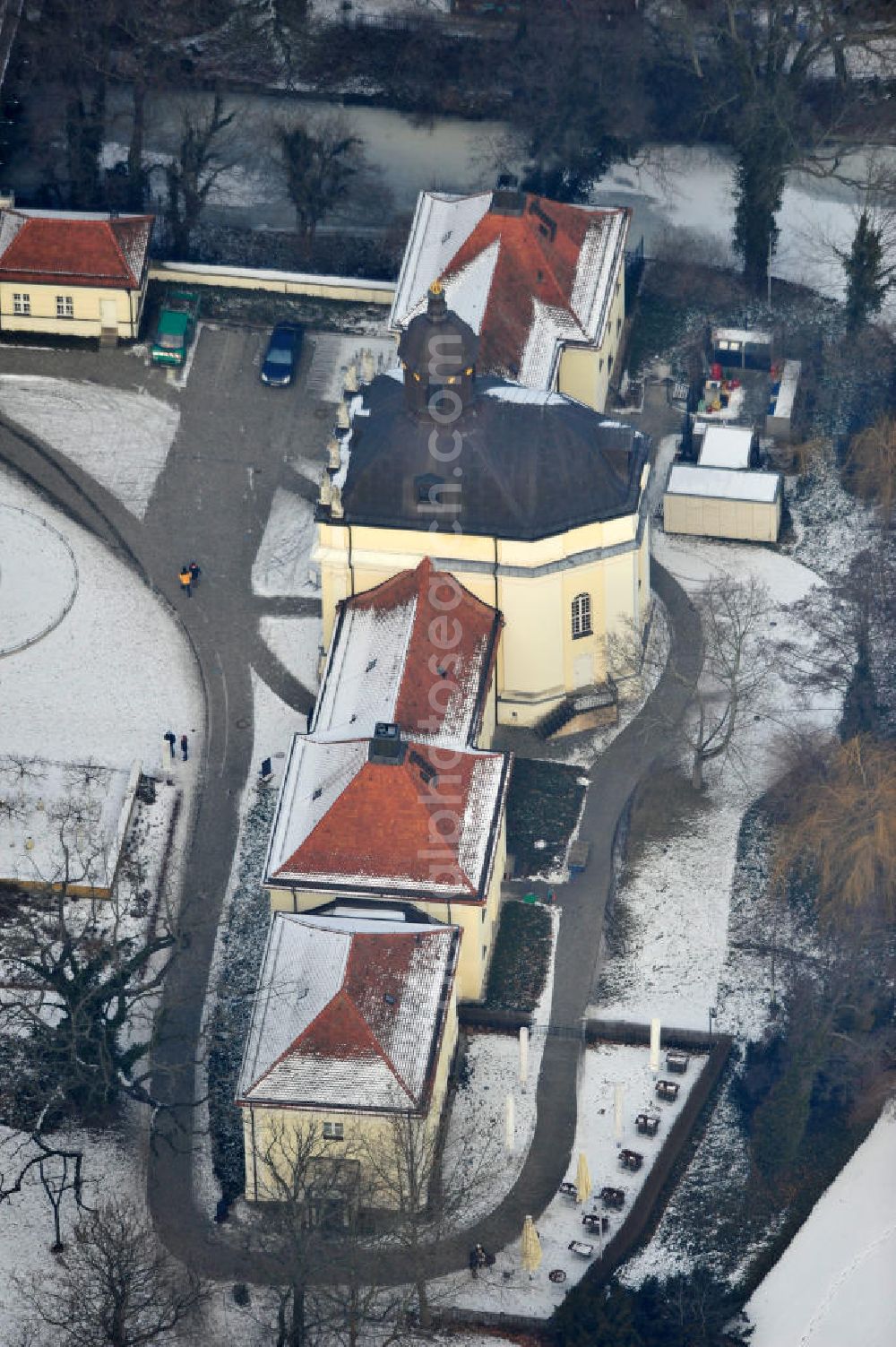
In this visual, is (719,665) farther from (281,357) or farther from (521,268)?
(281,357)

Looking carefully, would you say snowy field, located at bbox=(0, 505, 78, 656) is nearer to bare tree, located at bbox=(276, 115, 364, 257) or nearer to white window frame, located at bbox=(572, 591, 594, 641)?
bare tree, located at bbox=(276, 115, 364, 257)

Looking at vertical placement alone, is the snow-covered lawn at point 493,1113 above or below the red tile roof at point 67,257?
below

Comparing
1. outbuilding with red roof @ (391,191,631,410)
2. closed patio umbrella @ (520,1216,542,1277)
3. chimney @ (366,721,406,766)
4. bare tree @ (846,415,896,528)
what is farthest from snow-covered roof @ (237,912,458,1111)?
bare tree @ (846,415,896,528)

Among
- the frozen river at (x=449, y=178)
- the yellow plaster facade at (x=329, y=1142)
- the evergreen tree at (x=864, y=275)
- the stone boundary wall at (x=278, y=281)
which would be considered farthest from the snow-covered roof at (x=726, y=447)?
the yellow plaster facade at (x=329, y=1142)

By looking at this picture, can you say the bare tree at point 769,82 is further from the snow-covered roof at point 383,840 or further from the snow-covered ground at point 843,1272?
the snow-covered ground at point 843,1272

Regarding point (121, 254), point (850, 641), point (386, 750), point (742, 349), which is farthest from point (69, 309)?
point (850, 641)

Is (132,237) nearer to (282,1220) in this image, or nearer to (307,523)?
(307,523)
